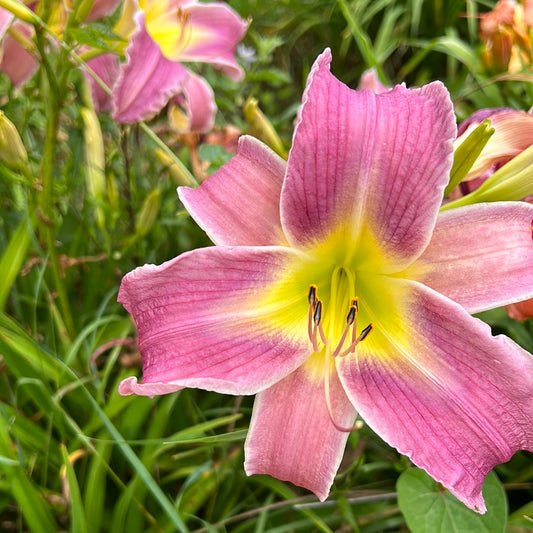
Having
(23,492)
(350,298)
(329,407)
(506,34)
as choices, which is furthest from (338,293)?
(506,34)

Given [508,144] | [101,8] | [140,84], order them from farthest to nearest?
[101,8]
[140,84]
[508,144]

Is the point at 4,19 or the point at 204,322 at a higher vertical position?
the point at 4,19

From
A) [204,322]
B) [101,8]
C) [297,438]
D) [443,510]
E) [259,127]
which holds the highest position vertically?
[101,8]

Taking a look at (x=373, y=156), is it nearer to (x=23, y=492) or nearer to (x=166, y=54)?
(x=166, y=54)

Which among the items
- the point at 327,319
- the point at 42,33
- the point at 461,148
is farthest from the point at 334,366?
the point at 42,33

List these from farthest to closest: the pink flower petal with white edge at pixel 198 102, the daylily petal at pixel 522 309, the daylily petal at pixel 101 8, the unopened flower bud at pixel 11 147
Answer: the pink flower petal with white edge at pixel 198 102 < the daylily petal at pixel 101 8 < the unopened flower bud at pixel 11 147 < the daylily petal at pixel 522 309

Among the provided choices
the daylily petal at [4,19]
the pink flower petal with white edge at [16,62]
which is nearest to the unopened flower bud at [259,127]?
the daylily petal at [4,19]

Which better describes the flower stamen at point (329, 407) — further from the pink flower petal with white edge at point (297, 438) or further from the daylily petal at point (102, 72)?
the daylily petal at point (102, 72)

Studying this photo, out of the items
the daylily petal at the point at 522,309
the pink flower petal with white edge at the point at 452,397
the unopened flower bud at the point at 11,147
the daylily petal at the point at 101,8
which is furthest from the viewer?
the daylily petal at the point at 101,8
